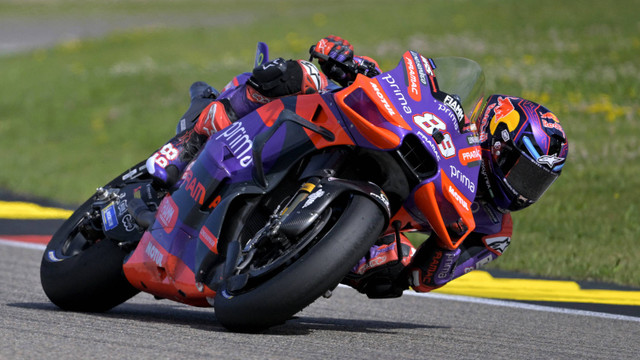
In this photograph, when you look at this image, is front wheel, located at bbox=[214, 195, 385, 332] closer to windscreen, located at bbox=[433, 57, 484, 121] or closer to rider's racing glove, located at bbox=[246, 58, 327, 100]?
windscreen, located at bbox=[433, 57, 484, 121]

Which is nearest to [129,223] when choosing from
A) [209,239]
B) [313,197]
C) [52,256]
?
[52,256]

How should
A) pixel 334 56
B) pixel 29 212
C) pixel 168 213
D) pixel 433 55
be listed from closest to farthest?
pixel 168 213, pixel 334 56, pixel 29 212, pixel 433 55

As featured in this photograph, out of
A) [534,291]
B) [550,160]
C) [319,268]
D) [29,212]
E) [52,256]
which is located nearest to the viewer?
[319,268]

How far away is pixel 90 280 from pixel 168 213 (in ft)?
2.20

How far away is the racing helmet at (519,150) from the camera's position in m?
4.79

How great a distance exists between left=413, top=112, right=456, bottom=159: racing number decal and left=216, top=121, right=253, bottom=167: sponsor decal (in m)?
0.81

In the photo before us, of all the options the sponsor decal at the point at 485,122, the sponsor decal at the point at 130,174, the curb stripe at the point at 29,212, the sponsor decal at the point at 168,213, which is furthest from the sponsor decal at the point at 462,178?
the curb stripe at the point at 29,212

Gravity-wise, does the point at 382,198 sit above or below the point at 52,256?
above

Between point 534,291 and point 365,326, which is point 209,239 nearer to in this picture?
point 365,326

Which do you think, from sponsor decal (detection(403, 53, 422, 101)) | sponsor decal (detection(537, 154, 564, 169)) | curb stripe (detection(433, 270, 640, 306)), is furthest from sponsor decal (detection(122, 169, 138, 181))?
curb stripe (detection(433, 270, 640, 306))

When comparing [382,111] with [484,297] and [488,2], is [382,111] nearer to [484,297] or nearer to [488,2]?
[484,297]

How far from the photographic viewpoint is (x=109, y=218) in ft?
17.5

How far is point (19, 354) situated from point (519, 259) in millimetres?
5128

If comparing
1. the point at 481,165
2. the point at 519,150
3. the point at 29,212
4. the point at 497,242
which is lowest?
the point at 29,212
